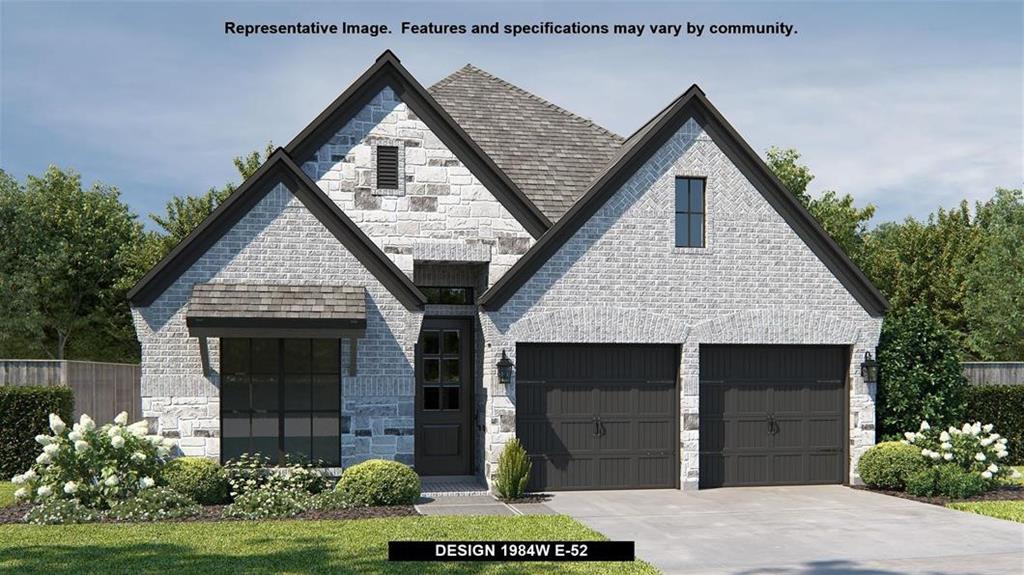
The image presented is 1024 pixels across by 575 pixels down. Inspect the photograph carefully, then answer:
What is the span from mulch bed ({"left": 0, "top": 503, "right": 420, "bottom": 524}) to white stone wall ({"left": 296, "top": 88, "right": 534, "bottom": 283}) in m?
4.64

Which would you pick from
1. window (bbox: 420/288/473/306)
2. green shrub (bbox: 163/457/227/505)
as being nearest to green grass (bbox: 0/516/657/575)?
green shrub (bbox: 163/457/227/505)

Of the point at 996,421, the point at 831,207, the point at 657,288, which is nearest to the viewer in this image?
the point at 657,288

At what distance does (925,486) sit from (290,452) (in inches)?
411

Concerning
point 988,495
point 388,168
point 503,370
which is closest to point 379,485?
point 503,370

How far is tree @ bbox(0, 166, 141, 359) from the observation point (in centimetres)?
3638

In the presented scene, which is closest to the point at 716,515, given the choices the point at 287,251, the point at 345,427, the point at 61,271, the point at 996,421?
the point at 345,427

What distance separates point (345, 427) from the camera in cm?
1559

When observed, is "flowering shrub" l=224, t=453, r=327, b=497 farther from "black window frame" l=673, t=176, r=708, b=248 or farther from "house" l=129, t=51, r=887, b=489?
"black window frame" l=673, t=176, r=708, b=248

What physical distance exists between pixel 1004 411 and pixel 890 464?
552cm

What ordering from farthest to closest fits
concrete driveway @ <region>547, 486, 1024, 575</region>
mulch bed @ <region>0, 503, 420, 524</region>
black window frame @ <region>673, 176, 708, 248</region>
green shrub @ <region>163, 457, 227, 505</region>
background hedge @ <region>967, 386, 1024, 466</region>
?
1. background hedge @ <region>967, 386, 1024, 466</region>
2. black window frame @ <region>673, 176, 708, 248</region>
3. green shrub @ <region>163, 457, 227, 505</region>
4. mulch bed @ <region>0, 503, 420, 524</region>
5. concrete driveway @ <region>547, 486, 1024, 575</region>

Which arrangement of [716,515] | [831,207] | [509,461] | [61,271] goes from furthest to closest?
1. [61,271]
2. [831,207]
3. [509,461]
4. [716,515]

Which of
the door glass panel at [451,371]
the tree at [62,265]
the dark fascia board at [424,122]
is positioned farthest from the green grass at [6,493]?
the tree at [62,265]

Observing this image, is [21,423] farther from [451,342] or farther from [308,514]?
[451,342]

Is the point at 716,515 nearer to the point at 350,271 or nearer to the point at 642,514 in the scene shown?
the point at 642,514
